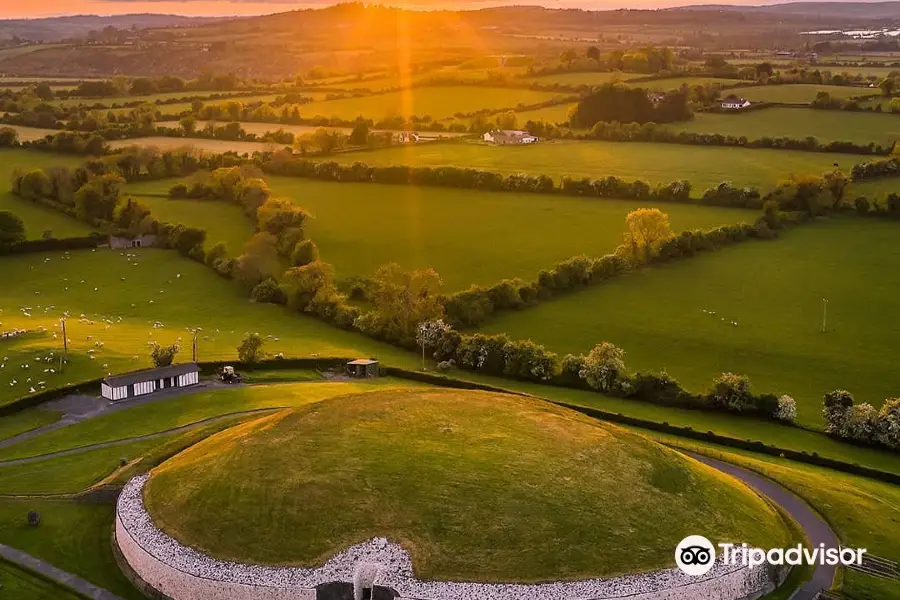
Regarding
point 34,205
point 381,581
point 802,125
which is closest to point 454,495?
point 381,581

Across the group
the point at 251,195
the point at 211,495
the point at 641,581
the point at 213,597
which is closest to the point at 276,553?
the point at 213,597

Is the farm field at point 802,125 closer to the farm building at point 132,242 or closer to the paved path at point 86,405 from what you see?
the farm building at point 132,242

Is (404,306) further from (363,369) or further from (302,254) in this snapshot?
(302,254)

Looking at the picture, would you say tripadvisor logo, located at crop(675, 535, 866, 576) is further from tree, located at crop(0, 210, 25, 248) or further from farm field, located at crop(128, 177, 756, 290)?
tree, located at crop(0, 210, 25, 248)

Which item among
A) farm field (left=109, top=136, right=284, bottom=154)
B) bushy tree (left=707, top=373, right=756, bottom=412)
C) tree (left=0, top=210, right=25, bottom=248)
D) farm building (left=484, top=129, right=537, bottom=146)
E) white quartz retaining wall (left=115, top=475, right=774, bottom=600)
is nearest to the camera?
white quartz retaining wall (left=115, top=475, right=774, bottom=600)

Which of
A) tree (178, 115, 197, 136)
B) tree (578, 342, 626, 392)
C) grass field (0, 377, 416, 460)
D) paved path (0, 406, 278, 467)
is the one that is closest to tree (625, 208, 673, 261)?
tree (578, 342, 626, 392)

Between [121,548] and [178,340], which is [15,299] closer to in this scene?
[178,340]

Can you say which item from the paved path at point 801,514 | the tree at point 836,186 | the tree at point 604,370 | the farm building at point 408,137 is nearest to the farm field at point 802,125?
the tree at point 836,186
